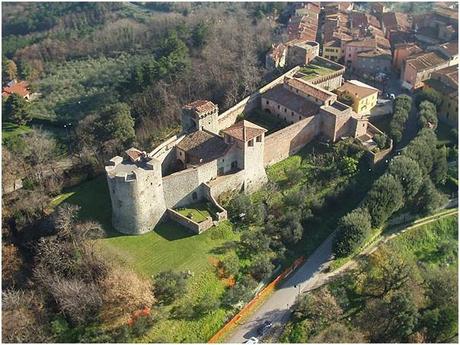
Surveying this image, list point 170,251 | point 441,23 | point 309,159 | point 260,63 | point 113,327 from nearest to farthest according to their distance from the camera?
point 113,327 < point 170,251 < point 309,159 < point 260,63 < point 441,23

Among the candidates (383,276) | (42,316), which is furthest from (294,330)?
(42,316)

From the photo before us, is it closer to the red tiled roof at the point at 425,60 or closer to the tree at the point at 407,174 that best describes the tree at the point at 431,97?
the red tiled roof at the point at 425,60

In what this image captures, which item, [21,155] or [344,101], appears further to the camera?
[344,101]

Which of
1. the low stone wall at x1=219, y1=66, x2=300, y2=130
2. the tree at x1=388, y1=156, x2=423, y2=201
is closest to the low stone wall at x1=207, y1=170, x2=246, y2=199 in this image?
the low stone wall at x1=219, y1=66, x2=300, y2=130

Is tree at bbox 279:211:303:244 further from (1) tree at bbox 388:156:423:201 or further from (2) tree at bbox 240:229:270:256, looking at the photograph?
(1) tree at bbox 388:156:423:201

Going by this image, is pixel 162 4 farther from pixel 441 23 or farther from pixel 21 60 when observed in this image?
pixel 441 23

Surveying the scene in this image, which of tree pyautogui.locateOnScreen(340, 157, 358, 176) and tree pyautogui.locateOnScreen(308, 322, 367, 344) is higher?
tree pyautogui.locateOnScreen(340, 157, 358, 176)

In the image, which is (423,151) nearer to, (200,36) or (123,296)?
(123,296)
